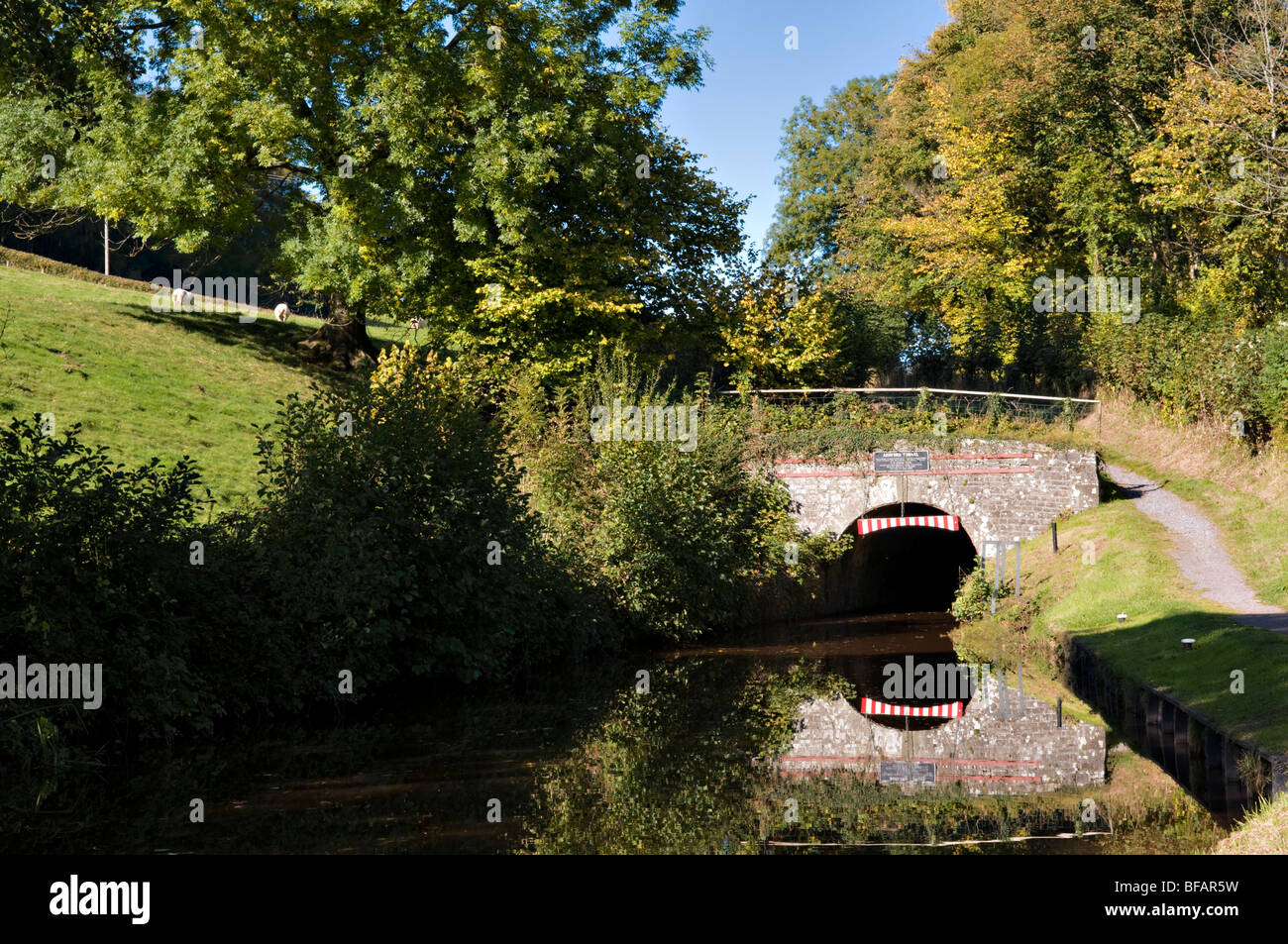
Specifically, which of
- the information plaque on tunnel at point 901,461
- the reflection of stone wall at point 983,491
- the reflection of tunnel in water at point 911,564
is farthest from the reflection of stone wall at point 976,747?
the reflection of tunnel in water at point 911,564

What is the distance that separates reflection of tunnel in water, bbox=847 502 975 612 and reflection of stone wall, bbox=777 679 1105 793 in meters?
12.2

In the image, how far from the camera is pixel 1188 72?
2512 centimetres

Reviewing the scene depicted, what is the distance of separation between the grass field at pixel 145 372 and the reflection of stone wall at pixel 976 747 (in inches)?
423

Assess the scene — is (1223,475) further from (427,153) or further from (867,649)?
(427,153)

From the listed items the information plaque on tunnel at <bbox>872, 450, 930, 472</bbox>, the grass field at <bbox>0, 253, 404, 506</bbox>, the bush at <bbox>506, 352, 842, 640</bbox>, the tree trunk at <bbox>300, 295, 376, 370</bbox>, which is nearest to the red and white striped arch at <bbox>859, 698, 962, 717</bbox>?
the bush at <bbox>506, 352, 842, 640</bbox>

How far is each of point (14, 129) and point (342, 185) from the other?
7741 mm

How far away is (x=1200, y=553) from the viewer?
19.9 m

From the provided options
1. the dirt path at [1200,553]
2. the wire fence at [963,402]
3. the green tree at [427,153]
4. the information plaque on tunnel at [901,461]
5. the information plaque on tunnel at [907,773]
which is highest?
the green tree at [427,153]

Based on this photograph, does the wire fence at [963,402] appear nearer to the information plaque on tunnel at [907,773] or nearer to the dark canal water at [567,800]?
the dark canal water at [567,800]

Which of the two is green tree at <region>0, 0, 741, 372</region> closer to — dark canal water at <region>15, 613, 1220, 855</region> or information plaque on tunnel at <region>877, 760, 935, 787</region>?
dark canal water at <region>15, 613, 1220, 855</region>

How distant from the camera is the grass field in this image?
20609mm

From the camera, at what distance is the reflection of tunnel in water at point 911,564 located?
96.3 feet

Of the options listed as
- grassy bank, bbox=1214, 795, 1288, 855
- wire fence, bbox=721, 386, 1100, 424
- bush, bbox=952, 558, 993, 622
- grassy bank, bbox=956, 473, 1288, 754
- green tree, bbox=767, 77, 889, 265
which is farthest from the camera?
green tree, bbox=767, 77, 889, 265

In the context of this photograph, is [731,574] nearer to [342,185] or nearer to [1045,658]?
[1045,658]
